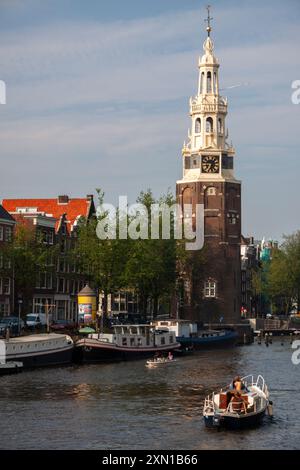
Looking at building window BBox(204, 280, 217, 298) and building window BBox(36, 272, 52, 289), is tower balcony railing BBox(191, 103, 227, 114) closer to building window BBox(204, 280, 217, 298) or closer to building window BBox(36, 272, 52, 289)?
building window BBox(204, 280, 217, 298)

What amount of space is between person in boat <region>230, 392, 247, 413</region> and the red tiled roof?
94.9 meters

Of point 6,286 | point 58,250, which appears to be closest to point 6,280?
point 6,286

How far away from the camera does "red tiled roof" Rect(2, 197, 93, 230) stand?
146m

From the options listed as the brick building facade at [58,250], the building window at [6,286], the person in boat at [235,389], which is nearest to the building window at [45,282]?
the brick building facade at [58,250]

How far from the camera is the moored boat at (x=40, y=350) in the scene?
8156 cm

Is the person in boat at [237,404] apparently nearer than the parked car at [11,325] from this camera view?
Yes

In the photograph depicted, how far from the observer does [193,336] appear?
11969 centimetres

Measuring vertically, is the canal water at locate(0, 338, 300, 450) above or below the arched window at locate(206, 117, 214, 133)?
below

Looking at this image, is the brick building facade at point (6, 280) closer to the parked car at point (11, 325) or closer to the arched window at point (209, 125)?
the parked car at point (11, 325)

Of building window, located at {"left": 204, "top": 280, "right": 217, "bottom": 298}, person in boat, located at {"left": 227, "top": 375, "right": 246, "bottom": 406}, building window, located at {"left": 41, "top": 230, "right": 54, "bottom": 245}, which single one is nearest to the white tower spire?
building window, located at {"left": 204, "top": 280, "right": 217, "bottom": 298}

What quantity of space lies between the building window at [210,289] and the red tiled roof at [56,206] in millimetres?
22308

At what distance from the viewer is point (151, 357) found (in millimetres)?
101312
